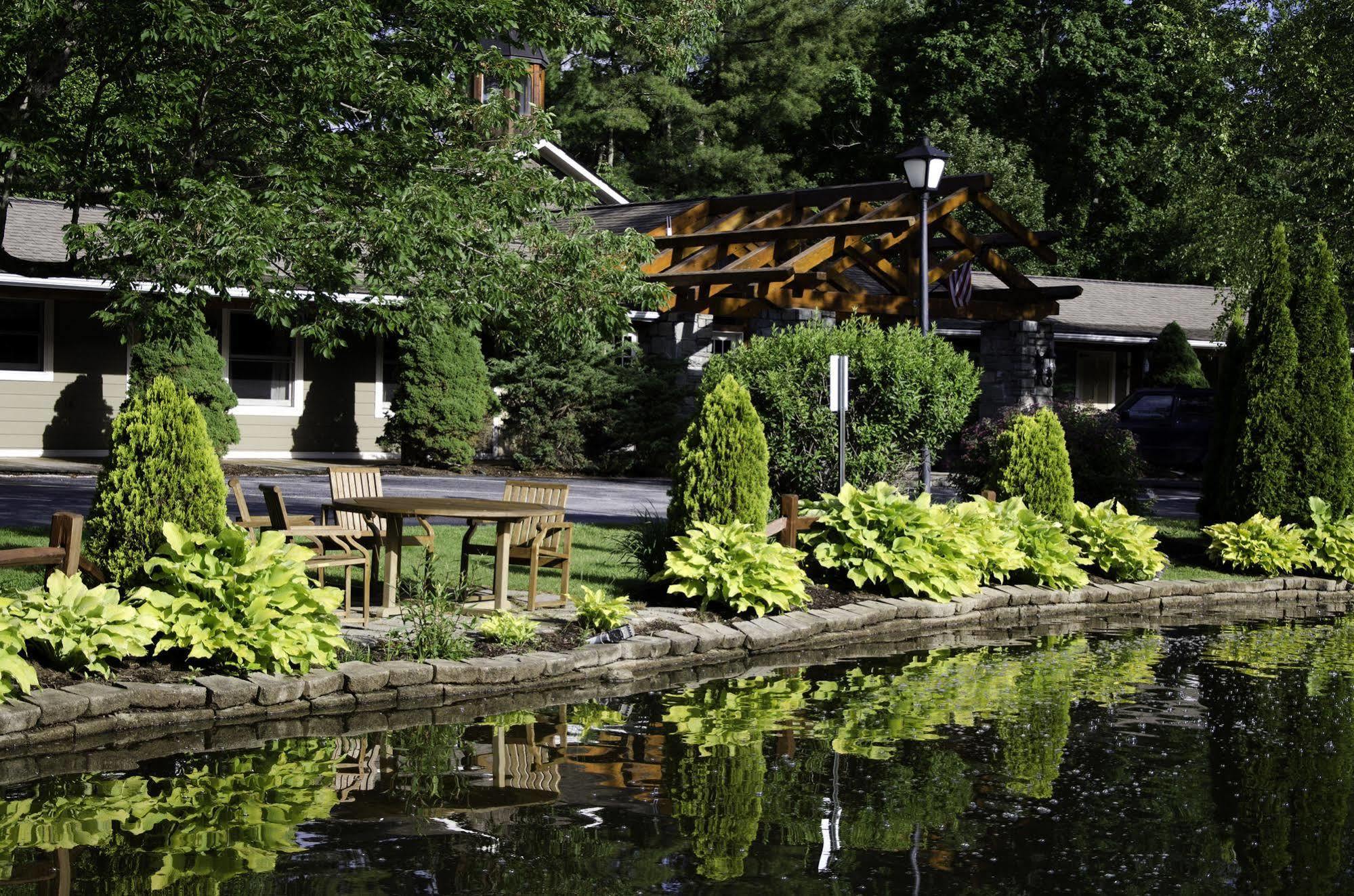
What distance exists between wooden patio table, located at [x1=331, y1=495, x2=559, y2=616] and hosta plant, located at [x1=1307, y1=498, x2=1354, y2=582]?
869cm

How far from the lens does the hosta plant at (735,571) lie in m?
11.1

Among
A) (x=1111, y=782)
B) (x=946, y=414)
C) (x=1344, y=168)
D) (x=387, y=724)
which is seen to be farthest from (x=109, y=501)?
(x=1344, y=168)

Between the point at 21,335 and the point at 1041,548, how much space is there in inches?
645

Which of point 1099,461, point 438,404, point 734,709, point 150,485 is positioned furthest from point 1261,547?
point 438,404

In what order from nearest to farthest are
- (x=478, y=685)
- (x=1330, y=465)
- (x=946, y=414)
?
(x=478, y=685) → (x=946, y=414) → (x=1330, y=465)

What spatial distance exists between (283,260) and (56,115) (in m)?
2.98

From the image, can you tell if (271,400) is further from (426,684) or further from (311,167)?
(426,684)

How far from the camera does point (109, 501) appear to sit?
8.95 m

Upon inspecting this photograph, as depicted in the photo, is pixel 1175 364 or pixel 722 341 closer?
pixel 722 341

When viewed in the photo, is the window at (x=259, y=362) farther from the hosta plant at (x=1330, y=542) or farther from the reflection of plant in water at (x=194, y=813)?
the reflection of plant in water at (x=194, y=813)

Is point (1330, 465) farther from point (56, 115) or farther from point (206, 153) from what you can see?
point (56, 115)

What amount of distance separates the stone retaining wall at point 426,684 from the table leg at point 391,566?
1657 millimetres

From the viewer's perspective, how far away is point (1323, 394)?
1558 centimetres

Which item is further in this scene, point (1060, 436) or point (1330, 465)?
point (1330, 465)
